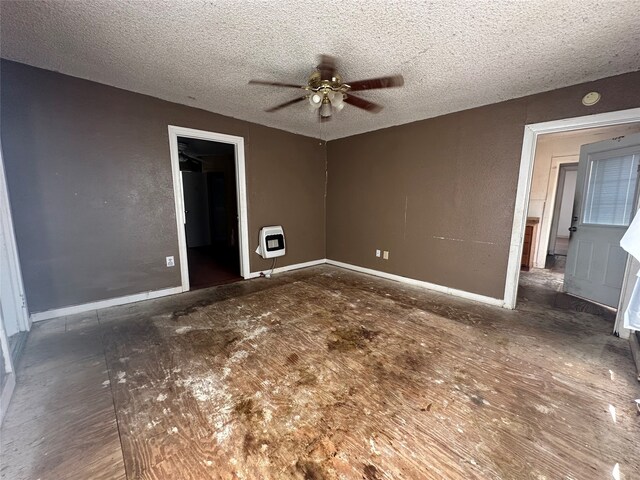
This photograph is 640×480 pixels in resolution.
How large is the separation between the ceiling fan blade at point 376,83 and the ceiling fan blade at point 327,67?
21cm

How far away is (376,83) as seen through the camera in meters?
2.23

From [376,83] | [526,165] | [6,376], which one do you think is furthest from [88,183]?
[526,165]

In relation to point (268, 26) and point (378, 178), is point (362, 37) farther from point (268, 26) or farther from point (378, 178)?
point (378, 178)

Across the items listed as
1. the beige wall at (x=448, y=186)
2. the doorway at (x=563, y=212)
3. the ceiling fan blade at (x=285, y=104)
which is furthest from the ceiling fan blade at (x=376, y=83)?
the doorway at (x=563, y=212)

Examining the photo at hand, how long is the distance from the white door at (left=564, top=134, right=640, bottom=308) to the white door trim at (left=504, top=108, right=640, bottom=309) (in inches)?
24.6

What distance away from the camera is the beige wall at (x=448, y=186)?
2.73m

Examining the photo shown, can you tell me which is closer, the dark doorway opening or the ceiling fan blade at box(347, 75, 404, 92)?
the ceiling fan blade at box(347, 75, 404, 92)

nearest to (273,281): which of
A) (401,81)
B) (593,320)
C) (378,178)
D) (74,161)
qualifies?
(378,178)

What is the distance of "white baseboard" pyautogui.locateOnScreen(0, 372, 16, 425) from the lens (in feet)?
4.70

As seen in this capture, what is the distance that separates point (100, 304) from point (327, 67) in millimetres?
3491

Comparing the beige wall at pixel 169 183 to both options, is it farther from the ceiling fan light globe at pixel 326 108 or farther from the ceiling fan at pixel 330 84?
the ceiling fan light globe at pixel 326 108

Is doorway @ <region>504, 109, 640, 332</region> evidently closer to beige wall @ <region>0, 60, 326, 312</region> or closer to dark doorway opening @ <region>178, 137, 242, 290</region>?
beige wall @ <region>0, 60, 326, 312</region>

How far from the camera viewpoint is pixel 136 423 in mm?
1405

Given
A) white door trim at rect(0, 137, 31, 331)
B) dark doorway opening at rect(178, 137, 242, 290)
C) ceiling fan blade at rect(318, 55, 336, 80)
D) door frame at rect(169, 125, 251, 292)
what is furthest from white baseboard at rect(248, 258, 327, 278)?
ceiling fan blade at rect(318, 55, 336, 80)
